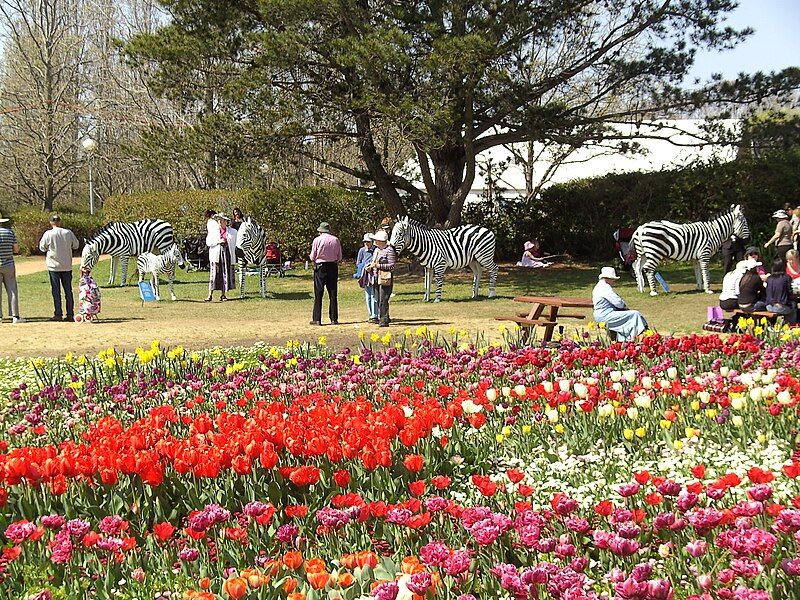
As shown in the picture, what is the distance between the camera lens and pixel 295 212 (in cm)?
2931

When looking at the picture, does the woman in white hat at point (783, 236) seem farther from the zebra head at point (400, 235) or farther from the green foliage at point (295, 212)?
the green foliage at point (295, 212)

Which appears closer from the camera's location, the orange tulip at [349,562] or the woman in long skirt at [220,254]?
the orange tulip at [349,562]

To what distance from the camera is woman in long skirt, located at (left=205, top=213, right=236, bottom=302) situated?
20.1 m

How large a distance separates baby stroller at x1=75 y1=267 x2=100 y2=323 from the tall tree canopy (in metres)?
6.13

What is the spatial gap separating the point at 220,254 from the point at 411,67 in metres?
6.10

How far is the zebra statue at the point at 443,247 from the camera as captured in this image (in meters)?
19.2

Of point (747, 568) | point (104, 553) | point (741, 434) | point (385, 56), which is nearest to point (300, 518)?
point (104, 553)

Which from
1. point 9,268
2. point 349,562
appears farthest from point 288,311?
point 349,562

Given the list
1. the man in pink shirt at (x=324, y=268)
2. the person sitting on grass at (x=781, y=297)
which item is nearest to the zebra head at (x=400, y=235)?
the man in pink shirt at (x=324, y=268)

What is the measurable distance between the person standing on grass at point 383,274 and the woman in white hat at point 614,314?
174 inches

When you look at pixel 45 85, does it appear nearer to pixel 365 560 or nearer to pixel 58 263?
pixel 58 263

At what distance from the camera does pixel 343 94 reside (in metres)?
21.0

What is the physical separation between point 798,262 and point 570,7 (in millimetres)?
9923

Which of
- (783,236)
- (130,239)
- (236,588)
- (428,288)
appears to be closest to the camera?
(236,588)
